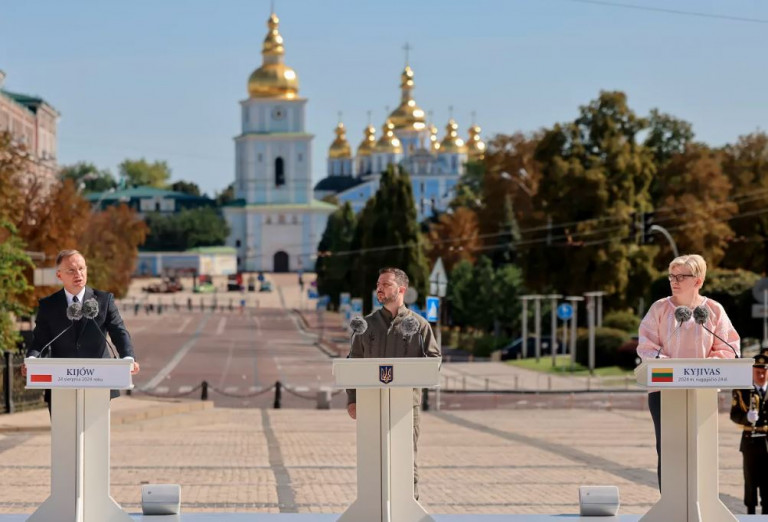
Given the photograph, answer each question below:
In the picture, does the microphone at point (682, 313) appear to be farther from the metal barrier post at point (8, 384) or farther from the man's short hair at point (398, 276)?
the metal barrier post at point (8, 384)

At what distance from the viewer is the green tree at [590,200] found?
70312 mm

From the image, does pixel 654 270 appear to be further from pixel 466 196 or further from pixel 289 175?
pixel 289 175

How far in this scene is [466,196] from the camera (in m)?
160

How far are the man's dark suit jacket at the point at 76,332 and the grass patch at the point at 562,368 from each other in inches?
1862

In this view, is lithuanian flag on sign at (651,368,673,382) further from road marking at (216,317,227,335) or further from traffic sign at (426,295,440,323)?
road marking at (216,317,227,335)

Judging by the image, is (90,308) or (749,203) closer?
(90,308)

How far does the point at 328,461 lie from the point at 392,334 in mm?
10541

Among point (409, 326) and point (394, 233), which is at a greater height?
point (394, 233)

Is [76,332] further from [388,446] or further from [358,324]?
[388,446]

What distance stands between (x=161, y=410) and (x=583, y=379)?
25463mm

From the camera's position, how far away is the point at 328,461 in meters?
22.3

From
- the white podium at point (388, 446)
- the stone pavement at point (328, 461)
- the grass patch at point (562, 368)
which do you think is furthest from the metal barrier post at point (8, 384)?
the grass patch at point (562, 368)

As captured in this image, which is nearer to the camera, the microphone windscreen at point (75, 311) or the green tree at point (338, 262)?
the microphone windscreen at point (75, 311)

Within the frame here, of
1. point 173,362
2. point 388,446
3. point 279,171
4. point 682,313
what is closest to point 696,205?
point 173,362
